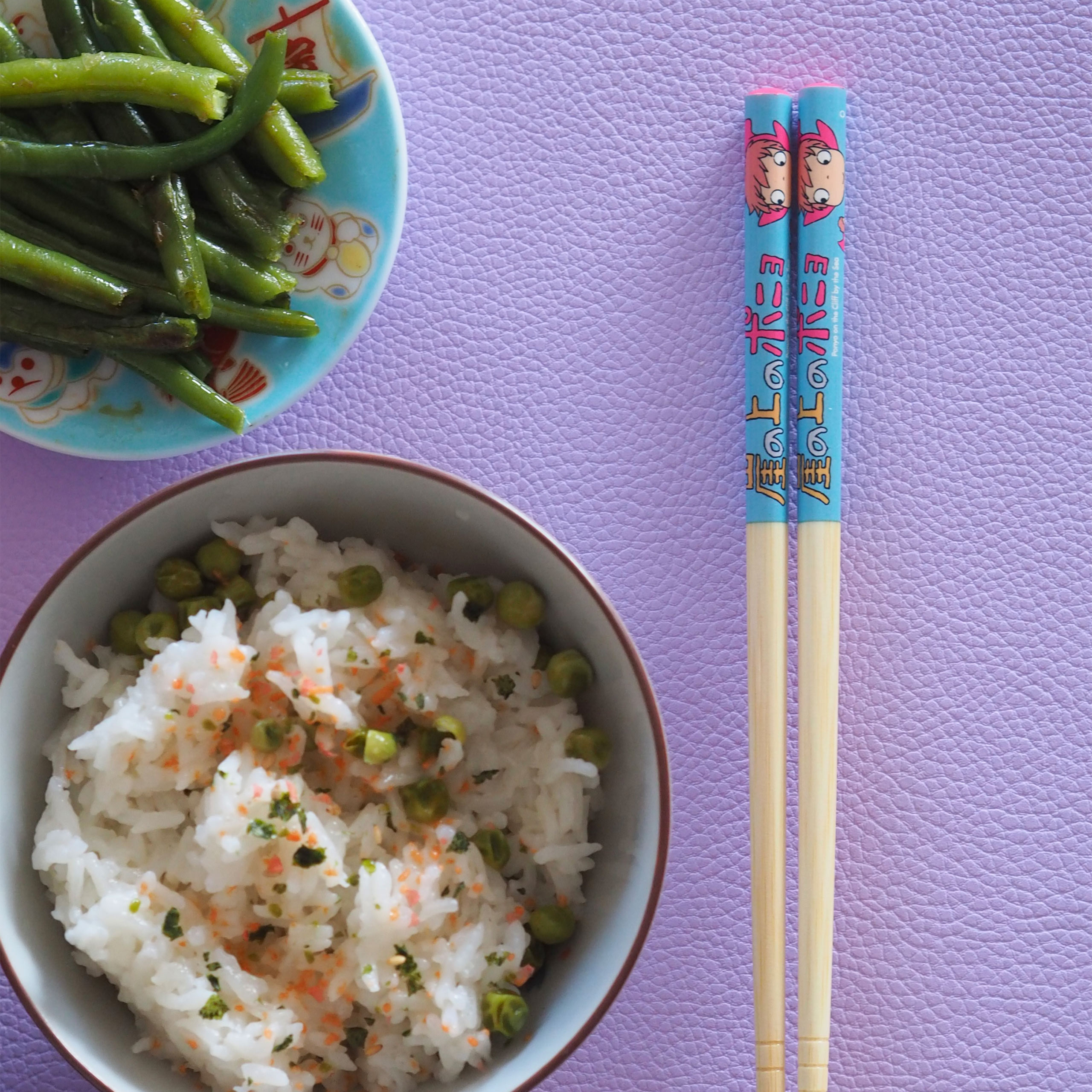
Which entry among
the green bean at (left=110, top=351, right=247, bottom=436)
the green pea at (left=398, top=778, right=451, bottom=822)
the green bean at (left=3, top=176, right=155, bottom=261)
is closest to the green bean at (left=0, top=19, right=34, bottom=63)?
the green bean at (left=3, top=176, right=155, bottom=261)

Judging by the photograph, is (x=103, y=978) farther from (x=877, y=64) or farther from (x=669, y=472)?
(x=877, y=64)

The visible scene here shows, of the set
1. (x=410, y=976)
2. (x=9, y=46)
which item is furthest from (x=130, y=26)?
(x=410, y=976)

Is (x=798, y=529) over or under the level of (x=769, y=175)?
under

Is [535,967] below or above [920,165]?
below

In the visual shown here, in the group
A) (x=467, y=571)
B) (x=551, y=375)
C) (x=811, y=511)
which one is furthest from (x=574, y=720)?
(x=551, y=375)

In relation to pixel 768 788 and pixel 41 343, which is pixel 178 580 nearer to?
pixel 41 343

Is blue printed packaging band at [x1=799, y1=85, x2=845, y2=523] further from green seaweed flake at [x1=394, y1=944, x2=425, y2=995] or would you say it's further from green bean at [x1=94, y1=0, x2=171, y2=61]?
green bean at [x1=94, y1=0, x2=171, y2=61]
